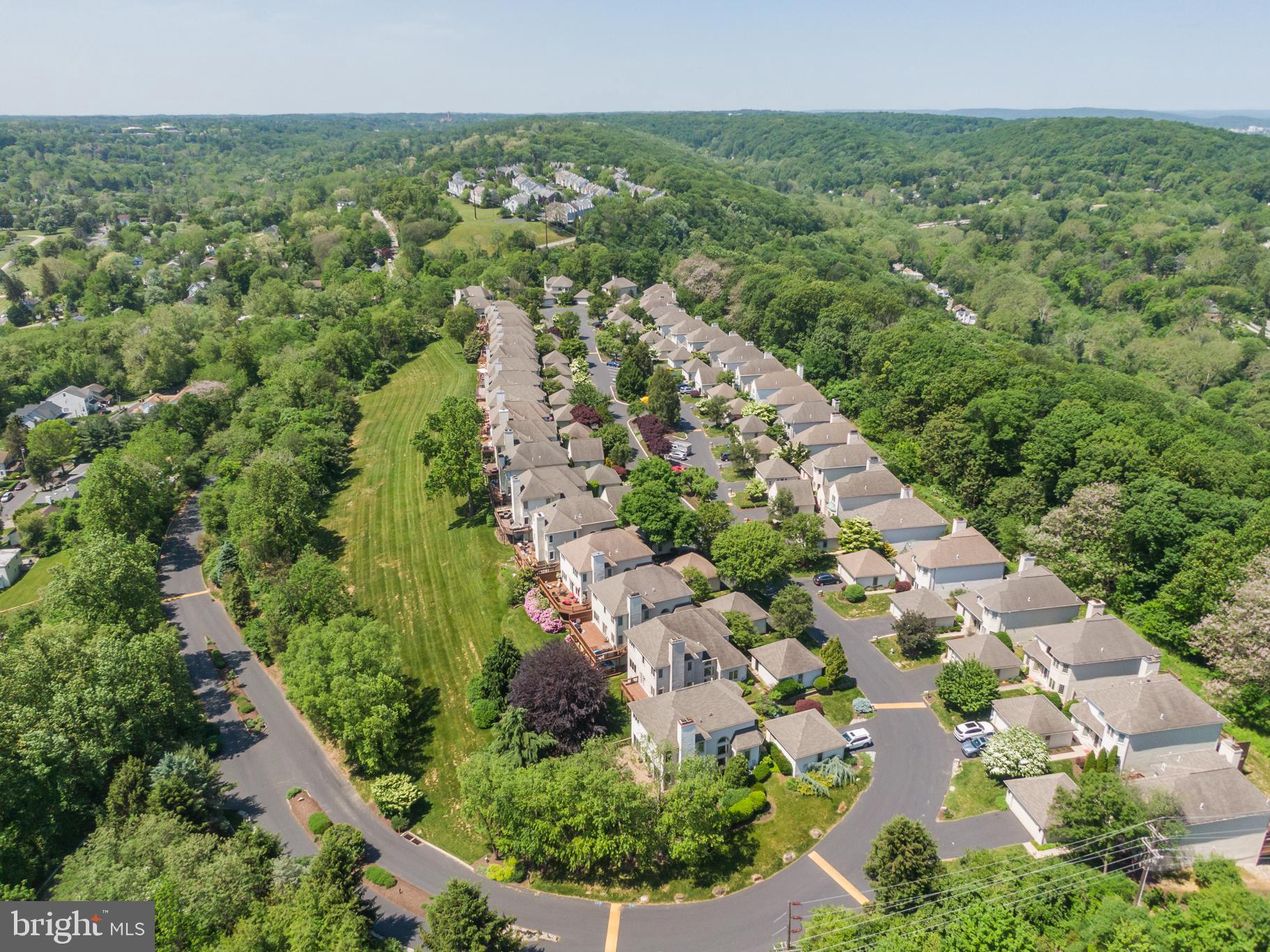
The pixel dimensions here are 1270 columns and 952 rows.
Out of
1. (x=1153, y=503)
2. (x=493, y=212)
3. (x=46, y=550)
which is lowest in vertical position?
(x=46, y=550)

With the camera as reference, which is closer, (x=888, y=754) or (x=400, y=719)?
(x=888, y=754)

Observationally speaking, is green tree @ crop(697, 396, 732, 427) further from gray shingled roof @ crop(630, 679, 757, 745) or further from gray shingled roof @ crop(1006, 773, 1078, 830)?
gray shingled roof @ crop(1006, 773, 1078, 830)

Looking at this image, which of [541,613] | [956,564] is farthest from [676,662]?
[956,564]

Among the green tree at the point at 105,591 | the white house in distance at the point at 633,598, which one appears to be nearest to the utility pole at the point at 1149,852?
the white house in distance at the point at 633,598

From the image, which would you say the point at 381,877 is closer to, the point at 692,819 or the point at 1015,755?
the point at 692,819

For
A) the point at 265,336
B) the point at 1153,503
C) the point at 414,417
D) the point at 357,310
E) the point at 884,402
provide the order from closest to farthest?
the point at 1153,503 < the point at 884,402 < the point at 414,417 < the point at 265,336 < the point at 357,310

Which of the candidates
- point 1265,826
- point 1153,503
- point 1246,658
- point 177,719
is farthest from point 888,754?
point 177,719

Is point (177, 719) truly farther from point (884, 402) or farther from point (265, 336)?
point (265, 336)
